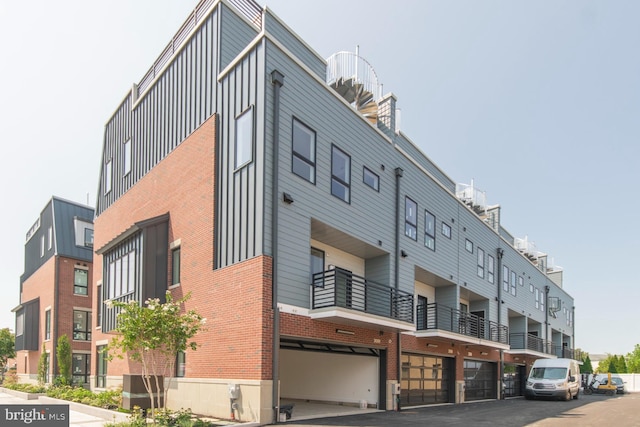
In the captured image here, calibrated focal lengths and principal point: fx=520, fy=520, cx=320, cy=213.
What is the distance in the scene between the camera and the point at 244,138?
1512 centimetres

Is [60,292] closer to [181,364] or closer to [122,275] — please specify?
[122,275]

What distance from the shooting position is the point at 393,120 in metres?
21.5

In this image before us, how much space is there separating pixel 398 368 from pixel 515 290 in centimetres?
1832

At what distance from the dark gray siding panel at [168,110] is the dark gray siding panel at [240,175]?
1.21 m

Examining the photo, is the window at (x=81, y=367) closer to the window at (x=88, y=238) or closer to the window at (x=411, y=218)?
the window at (x=88, y=238)

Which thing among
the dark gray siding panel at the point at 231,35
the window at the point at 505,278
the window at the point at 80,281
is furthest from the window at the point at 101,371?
the window at the point at 505,278

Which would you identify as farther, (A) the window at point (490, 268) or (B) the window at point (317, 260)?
(A) the window at point (490, 268)

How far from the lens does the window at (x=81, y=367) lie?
97.9 feet

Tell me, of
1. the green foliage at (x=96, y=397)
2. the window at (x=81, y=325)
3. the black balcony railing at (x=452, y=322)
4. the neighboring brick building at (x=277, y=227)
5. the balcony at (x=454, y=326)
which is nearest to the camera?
the neighboring brick building at (x=277, y=227)

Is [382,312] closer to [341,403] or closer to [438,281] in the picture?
[341,403]

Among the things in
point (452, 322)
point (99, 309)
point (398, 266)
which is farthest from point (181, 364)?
point (452, 322)

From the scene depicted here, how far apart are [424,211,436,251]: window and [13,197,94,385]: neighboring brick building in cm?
2010

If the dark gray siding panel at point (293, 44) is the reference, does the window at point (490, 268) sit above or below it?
below

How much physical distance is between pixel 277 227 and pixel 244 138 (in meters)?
2.95
